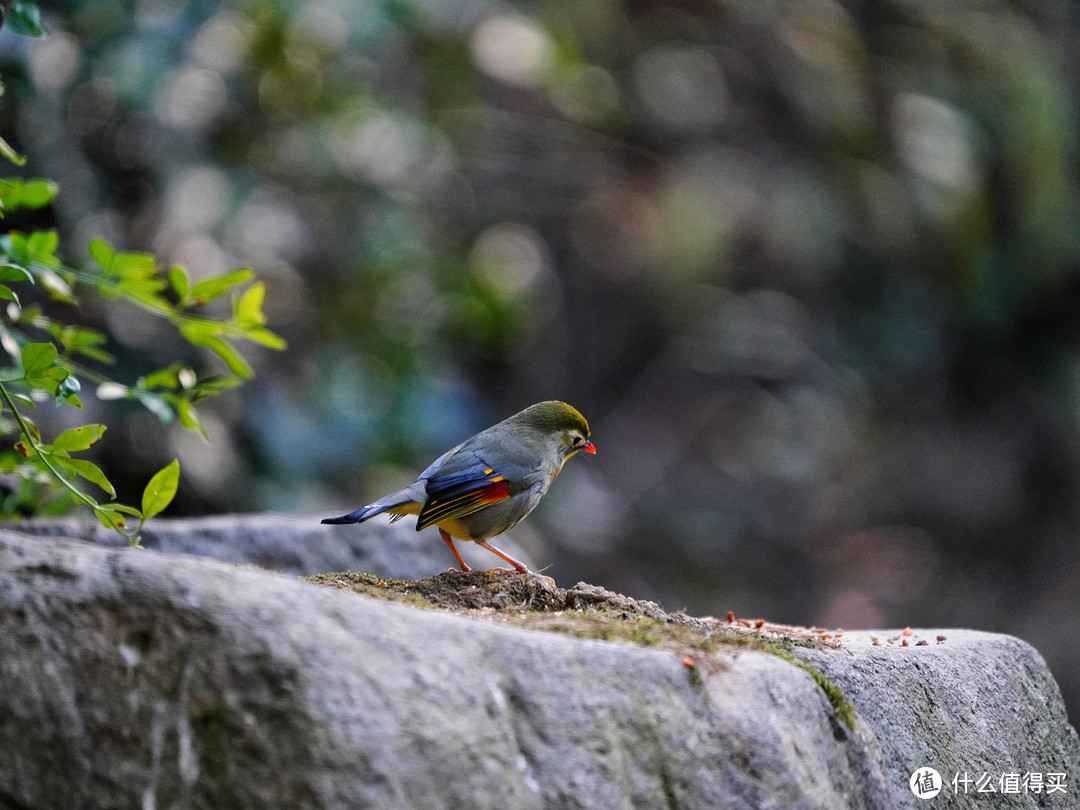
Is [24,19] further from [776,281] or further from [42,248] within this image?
[776,281]

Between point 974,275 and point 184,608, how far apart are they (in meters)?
9.33

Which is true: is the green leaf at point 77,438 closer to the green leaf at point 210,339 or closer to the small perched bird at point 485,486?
the green leaf at point 210,339

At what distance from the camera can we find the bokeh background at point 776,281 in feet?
28.4

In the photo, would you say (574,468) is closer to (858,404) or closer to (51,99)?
(858,404)

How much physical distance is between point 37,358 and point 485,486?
1.38 m

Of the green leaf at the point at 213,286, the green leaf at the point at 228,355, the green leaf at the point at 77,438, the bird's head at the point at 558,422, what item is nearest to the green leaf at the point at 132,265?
the green leaf at the point at 213,286

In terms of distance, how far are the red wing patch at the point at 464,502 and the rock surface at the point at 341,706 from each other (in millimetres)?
1097

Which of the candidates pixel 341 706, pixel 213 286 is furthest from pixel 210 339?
pixel 341 706

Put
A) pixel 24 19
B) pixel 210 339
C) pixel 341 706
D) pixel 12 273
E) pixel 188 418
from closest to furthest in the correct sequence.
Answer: pixel 341 706, pixel 12 273, pixel 24 19, pixel 188 418, pixel 210 339

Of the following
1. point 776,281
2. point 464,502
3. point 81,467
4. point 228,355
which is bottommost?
point 81,467

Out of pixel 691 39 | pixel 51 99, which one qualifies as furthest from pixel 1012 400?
pixel 51 99

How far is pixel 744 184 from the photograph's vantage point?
35.4ft

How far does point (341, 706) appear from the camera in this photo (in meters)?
1.87

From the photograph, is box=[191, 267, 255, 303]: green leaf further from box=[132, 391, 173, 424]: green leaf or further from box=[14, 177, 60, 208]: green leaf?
box=[14, 177, 60, 208]: green leaf
